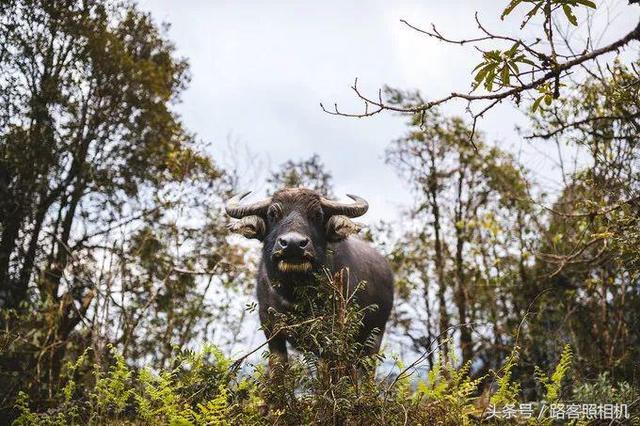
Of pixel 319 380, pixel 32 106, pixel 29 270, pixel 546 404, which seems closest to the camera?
pixel 319 380

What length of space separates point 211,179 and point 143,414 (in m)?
7.23

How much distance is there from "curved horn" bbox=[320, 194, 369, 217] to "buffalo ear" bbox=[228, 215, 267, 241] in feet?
1.91

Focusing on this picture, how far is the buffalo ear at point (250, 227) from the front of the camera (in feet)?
16.9

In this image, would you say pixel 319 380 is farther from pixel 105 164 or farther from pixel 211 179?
pixel 105 164

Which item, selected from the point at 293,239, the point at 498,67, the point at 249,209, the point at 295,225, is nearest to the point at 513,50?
the point at 498,67

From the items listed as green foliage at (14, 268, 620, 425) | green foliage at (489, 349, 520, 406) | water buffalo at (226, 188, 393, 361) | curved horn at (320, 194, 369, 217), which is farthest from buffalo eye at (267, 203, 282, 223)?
green foliage at (489, 349, 520, 406)

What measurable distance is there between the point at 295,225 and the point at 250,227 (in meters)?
0.54

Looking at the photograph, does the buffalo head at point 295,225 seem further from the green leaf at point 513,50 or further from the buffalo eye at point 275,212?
the green leaf at point 513,50

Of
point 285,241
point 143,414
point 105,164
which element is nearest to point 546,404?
point 285,241

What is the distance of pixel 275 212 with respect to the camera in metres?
5.09

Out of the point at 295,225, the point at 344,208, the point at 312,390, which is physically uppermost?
the point at 344,208

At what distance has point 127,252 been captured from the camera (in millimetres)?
9766

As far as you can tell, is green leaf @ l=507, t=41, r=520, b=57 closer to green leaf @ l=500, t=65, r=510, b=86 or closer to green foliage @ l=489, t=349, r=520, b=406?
green leaf @ l=500, t=65, r=510, b=86

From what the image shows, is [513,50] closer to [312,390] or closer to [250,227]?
[312,390]
